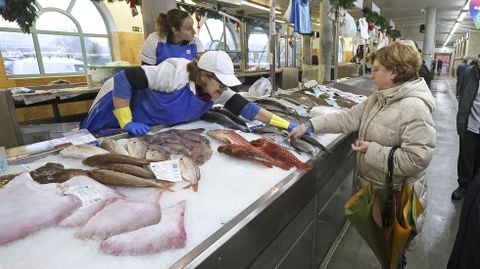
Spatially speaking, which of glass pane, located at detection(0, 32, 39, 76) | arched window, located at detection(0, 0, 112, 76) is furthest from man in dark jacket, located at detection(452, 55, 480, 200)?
glass pane, located at detection(0, 32, 39, 76)

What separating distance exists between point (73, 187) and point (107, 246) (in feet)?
1.36

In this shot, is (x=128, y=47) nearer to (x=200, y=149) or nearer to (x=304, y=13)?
(x=304, y=13)

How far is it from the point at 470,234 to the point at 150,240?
118 centimetres

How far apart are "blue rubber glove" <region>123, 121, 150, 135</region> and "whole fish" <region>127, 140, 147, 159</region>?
0.98 ft

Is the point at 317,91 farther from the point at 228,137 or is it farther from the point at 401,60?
the point at 228,137

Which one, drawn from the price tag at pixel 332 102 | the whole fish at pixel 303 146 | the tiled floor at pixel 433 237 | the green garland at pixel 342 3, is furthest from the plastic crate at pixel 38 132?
the green garland at pixel 342 3

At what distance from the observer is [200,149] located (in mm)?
1796

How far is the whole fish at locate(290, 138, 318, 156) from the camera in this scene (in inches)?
79.6

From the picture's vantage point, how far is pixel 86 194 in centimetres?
122

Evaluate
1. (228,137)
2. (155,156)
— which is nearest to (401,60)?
(228,137)

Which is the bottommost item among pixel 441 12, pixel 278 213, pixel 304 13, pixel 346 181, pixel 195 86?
pixel 346 181

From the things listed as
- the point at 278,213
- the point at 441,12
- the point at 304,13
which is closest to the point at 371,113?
the point at 278,213

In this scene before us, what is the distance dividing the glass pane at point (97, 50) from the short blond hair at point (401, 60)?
33.9 ft

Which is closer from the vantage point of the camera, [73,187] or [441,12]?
[73,187]
